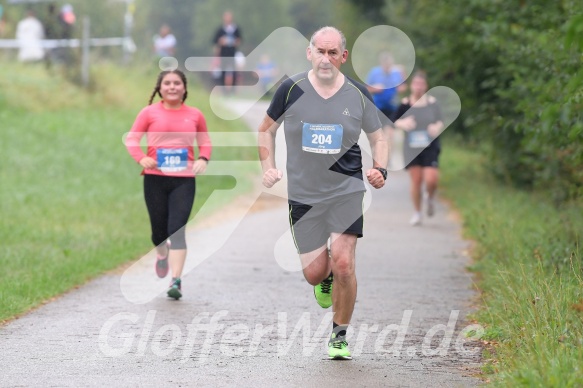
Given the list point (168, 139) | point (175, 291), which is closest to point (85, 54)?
point (168, 139)

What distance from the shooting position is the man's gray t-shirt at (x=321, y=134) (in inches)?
286

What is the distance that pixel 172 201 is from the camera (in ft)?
32.8

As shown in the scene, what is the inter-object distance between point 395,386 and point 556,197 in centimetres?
873

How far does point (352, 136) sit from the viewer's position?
24.1 ft

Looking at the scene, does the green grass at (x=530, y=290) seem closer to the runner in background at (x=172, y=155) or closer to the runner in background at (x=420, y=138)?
the runner in background at (x=420, y=138)

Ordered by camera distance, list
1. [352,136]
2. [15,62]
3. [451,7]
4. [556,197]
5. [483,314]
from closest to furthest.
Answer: [352,136]
[483,314]
[556,197]
[451,7]
[15,62]

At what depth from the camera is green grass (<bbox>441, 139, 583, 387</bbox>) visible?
602 centimetres

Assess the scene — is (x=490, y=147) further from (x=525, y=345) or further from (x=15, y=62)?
(x=525, y=345)

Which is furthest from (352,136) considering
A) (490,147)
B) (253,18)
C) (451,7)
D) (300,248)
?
(253,18)

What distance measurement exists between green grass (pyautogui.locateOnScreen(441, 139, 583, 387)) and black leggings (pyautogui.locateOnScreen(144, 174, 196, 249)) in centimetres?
258

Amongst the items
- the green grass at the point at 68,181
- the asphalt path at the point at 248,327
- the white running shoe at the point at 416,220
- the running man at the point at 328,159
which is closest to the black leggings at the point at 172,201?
the asphalt path at the point at 248,327

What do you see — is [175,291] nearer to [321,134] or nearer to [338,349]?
[338,349]

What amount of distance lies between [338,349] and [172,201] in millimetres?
3139

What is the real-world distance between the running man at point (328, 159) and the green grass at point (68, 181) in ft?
8.31
